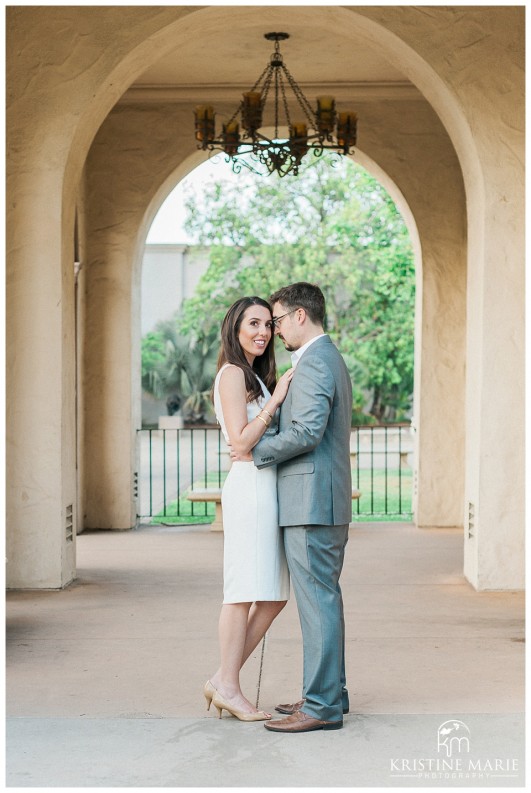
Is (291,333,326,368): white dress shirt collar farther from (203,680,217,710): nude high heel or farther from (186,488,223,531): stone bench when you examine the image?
(186,488,223,531): stone bench

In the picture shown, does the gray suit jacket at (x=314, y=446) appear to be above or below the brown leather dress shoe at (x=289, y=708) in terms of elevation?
above

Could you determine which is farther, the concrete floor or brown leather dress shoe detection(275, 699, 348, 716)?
brown leather dress shoe detection(275, 699, 348, 716)

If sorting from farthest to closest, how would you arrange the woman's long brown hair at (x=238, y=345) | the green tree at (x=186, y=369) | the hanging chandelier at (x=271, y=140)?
1. the green tree at (x=186, y=369)
2. the hanging chandelier at (x=271, y=140)
3. the woman's long brown hair at (x=238, y=345)

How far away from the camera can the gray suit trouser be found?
12.6 ft

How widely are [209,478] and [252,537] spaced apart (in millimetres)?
11235

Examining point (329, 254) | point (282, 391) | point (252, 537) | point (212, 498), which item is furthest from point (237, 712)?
point (329, 254)

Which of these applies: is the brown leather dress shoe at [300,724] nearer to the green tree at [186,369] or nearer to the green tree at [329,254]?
the green tree at [329,254]

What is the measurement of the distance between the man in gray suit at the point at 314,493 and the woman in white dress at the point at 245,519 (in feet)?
0.23

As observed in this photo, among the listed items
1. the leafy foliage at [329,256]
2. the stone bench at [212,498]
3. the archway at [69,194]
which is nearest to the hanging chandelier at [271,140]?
the archway at [69,194]

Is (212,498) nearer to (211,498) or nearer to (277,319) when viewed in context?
(211,498)

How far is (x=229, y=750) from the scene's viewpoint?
364 cm

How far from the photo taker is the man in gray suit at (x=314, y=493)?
3838mm

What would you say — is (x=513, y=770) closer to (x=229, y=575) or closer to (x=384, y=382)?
(x=229, y=575)

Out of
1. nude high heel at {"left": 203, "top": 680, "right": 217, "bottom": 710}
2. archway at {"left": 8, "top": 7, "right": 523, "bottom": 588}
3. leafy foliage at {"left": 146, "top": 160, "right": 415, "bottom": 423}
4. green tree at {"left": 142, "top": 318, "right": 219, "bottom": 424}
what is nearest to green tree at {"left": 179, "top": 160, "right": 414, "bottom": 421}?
leafy foliage at {"left": 146, "top": 160, "right": 415, "bottom": 423}
